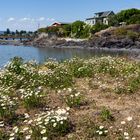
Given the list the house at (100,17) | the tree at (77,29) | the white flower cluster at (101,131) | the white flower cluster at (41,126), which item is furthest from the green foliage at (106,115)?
the house at (100,17)

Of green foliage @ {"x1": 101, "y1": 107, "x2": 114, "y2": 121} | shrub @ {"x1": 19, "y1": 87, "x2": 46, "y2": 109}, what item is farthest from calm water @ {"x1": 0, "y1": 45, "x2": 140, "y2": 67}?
green foliage @ {"x1": 101, "y1": 107, "x2": 114, "y2": 121}

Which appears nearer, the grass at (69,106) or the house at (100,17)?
the grass at (69,106)

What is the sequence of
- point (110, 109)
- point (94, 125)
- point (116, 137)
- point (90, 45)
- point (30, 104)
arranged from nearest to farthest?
1. point (116, 137)
2. point (94, 125)
3. point (110, 109)
4. point (30, 104)
5. point (90, 45)

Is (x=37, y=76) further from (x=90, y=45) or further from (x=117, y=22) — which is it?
(x=117, y=22)

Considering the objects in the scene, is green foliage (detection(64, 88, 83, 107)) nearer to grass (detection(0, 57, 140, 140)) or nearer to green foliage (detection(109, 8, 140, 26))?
grass (detection(0, 57, 140, 140))

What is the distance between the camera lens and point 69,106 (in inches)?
398

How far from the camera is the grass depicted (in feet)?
26.1

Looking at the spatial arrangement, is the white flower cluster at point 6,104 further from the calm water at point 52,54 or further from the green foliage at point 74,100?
the calm water at point 52,54

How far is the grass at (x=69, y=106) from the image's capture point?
7957mm

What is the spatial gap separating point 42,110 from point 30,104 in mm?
466

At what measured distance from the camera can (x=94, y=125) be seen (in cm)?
829

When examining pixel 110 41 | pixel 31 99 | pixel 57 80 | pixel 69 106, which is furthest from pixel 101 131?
pixel 110 41

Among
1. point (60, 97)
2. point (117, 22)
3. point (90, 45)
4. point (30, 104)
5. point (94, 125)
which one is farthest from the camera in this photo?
point (117, 22)

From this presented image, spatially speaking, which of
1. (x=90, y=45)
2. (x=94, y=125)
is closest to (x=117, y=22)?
(x=90, y=45)
